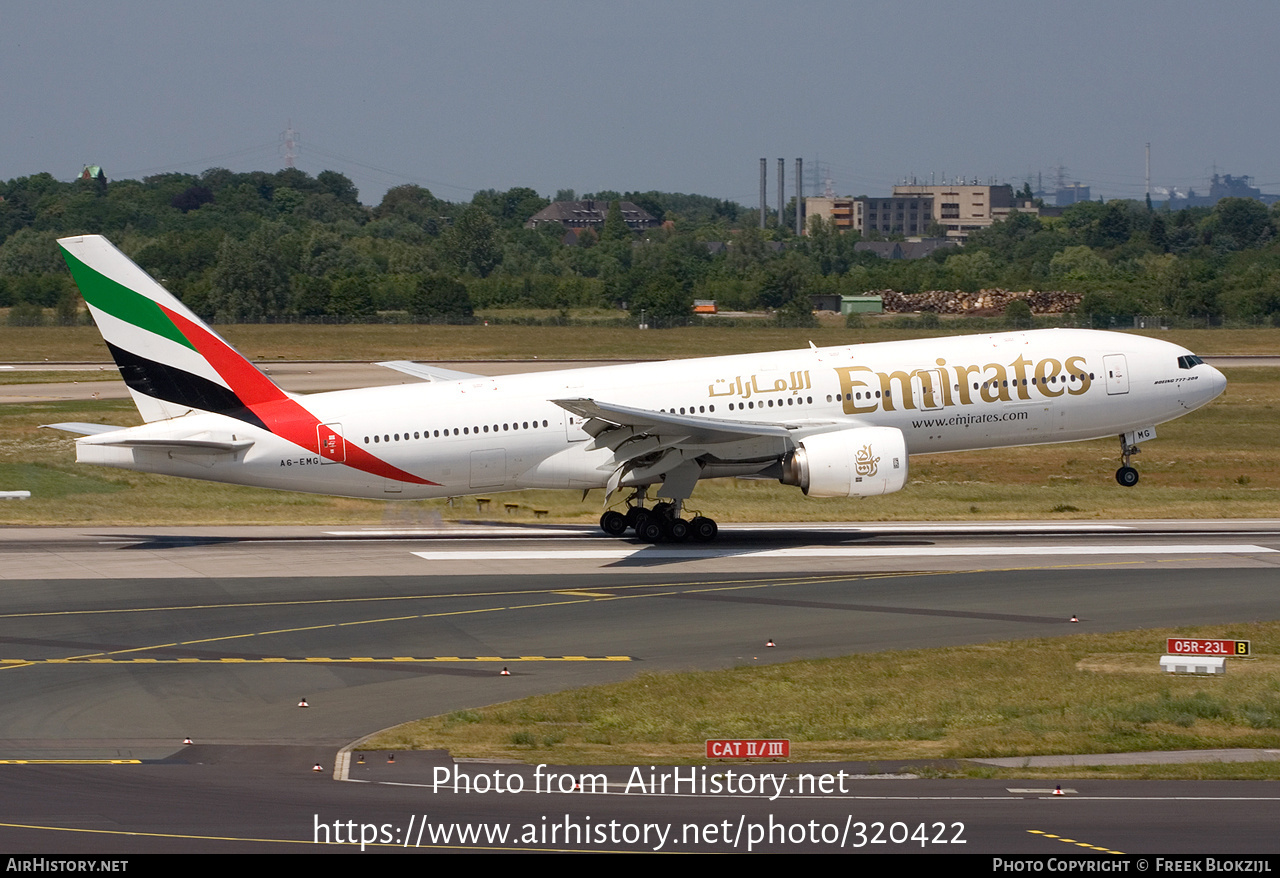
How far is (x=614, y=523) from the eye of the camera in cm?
4003

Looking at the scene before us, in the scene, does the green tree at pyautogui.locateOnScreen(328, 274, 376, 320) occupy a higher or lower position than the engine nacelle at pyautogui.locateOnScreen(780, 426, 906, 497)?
higher

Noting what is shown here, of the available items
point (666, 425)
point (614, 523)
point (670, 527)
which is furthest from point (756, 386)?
point (614, 523)

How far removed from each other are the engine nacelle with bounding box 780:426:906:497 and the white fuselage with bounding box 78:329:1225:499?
1142 mm

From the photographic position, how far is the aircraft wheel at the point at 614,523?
131 feet

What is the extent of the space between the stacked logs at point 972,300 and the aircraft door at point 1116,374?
97.5m

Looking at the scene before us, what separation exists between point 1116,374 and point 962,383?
4.78m

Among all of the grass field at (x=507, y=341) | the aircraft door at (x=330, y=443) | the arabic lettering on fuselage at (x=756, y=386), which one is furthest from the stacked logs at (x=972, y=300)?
the aircraft door at (x=330, y=443)

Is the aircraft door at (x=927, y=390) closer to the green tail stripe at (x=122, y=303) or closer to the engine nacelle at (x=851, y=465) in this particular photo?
the engine nacelle at (x=851, y=465)

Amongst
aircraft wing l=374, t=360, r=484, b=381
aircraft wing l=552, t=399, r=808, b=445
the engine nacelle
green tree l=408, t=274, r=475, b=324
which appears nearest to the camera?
aircraft wing l=552, t=399, r=808, b=445

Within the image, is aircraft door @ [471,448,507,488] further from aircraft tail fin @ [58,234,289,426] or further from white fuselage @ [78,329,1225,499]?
aircraft tail fin @ [58,234,289,426]

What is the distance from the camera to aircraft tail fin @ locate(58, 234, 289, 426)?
37.7m

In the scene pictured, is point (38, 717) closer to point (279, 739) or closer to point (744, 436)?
point (279, 739)

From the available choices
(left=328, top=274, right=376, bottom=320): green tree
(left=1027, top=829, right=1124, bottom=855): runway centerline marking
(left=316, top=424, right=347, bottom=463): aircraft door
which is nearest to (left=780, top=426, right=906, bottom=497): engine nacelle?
(left=316, top=424, right=347, bottom=463): aircraft door

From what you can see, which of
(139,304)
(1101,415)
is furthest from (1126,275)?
(139,304)
